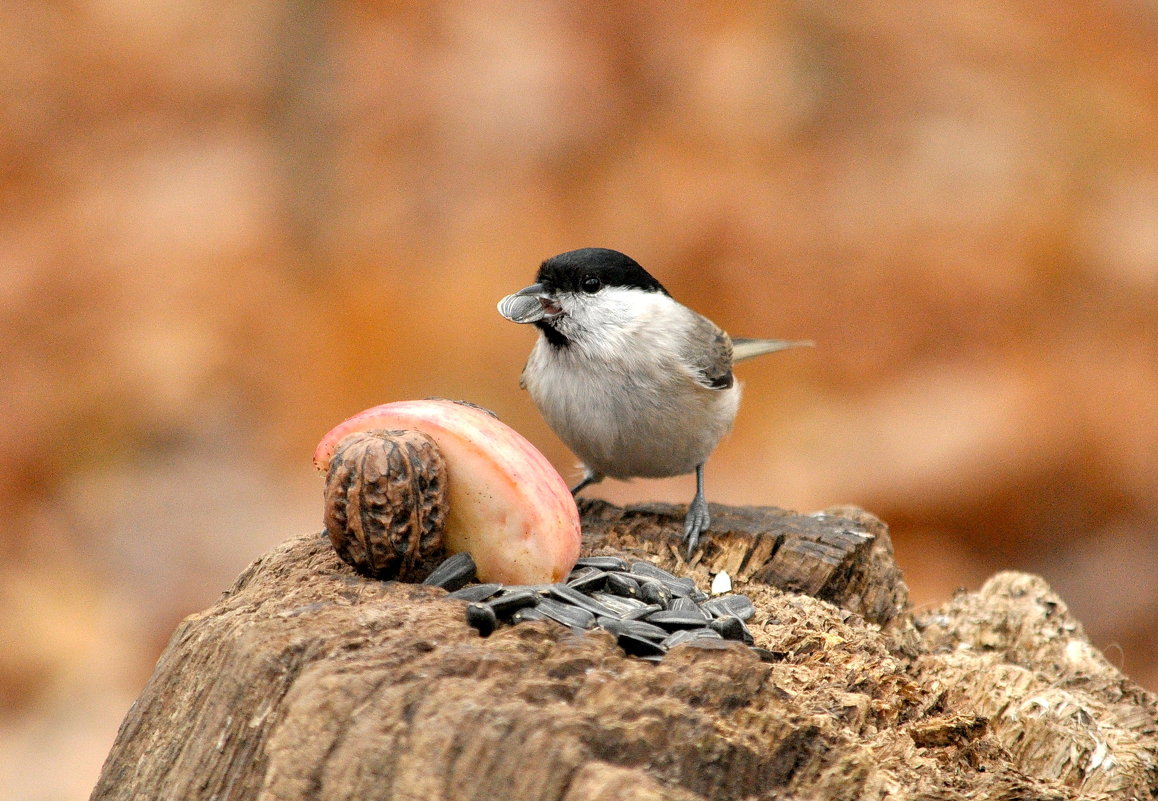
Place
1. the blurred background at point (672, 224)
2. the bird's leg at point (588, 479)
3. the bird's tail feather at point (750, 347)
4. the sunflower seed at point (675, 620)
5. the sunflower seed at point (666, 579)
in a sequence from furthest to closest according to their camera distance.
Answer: the blurred background at point (672, 224) < the bird's tail feather at point (750, 347) < the bird's leg at point (588, 479) < the sunflower seed at point (666, 579) < the sunflower seed at point (675, 620)

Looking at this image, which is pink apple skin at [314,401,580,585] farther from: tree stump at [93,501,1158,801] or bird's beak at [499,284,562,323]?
bird's beak at [499,284,562,323]

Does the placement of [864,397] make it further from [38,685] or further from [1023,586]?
[38,685]

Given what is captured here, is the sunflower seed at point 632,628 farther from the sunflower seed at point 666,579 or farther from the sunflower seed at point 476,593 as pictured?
the sunflower seed at point 666,579

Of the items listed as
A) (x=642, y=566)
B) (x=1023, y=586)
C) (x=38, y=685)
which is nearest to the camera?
(x=642, y=566)

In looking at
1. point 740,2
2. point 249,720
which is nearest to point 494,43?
point 740,2

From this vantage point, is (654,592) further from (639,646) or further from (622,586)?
(639,646)

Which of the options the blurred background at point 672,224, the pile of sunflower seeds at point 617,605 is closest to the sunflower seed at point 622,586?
the pile of sunflower seeds at point 617,605

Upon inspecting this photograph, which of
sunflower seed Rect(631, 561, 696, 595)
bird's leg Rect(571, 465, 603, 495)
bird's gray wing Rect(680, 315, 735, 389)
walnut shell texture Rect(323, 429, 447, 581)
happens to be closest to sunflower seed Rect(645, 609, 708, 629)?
sunflower seed Rect(631, 561, 696, 595)
